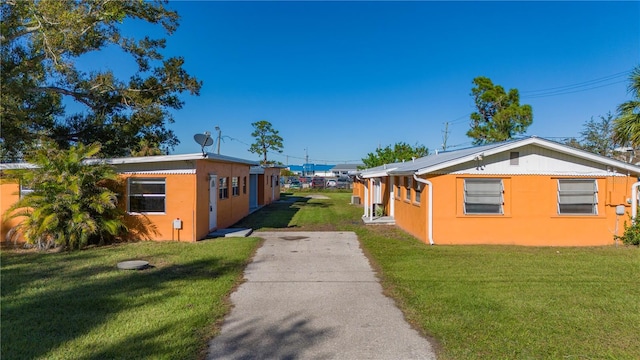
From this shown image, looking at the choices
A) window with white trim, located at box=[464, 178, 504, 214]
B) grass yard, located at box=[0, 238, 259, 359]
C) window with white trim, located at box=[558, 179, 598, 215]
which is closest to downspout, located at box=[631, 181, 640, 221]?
window with white trim, located at box=[558, 179, 598, 215]

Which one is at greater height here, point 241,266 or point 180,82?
point 180,82

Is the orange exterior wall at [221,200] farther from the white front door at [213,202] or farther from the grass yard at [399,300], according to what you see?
the grass yard at [399,300]

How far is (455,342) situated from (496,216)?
26.6ft

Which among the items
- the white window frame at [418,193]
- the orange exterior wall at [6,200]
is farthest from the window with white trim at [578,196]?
the orange exterior wall at [6,200]

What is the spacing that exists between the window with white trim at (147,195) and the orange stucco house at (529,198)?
7903 mm

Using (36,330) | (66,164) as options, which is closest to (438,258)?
(36,330)

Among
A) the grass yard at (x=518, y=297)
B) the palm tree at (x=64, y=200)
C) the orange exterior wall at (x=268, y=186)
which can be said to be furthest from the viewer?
the orange exterior wall at (x=268, y=186)

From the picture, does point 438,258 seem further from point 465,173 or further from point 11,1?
point 11,1

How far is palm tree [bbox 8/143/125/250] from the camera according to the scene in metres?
9.84

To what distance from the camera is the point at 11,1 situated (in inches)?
383

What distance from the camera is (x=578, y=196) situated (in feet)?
38.4

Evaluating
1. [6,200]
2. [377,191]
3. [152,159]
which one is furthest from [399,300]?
[377,191]

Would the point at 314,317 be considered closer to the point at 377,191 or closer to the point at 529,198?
the point at 529,198

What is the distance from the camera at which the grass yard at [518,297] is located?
4375 mm
